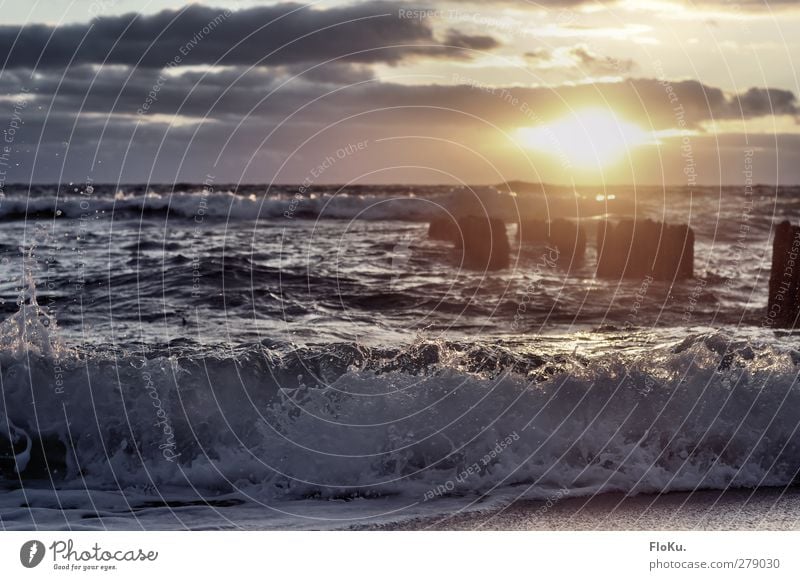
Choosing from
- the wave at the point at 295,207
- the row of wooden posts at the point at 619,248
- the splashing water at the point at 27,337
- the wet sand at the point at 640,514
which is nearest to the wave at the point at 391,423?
the splashing water at the point at 27,337

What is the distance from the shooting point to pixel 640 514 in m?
8.99

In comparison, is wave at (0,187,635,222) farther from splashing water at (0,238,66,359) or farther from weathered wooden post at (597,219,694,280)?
splashing water at (0,238,66,359)

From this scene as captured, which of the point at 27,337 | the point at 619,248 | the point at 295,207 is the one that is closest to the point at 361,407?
the point at 27,337

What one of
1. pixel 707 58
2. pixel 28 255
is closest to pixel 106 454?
pixel 707 58

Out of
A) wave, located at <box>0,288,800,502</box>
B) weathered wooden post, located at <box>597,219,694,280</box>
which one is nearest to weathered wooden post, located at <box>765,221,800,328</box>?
wave, located at <box>0,288,800,502</box>

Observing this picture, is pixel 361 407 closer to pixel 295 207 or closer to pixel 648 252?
pixel 648 252

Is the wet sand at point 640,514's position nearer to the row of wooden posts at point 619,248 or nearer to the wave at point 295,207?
the row of wooden posts at point 619,248

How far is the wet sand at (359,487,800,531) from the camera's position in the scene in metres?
8.72

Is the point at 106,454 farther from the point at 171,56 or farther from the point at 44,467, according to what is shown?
the point at 171,56

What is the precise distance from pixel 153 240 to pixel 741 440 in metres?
17.4

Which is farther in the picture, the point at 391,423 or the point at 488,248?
the point at 488,248
